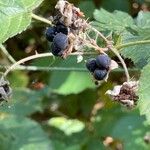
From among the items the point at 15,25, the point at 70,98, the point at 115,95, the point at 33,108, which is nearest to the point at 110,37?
the point at 115,95

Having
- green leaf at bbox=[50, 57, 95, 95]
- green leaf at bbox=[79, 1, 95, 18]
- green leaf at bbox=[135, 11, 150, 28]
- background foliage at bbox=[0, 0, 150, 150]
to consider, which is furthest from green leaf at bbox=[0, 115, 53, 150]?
green leaf at bbox=[135, 11, 150, 28]

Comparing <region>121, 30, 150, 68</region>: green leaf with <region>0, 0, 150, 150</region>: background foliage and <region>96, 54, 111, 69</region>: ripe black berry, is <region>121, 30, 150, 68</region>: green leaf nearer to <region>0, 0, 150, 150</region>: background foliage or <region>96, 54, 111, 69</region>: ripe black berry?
<region>0, 0, 150, 150</region>: background foliage

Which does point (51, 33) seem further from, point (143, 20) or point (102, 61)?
point (143, 20)

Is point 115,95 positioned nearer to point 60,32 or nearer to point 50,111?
point 60,32

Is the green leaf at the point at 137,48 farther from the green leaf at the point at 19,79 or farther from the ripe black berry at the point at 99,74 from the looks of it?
the green leaf at the point at 19,79

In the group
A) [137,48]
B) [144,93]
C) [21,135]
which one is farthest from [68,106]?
[144,93]

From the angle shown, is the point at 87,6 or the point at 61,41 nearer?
the point at 61,41
